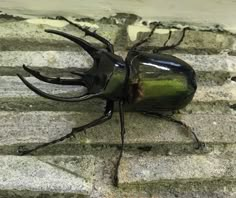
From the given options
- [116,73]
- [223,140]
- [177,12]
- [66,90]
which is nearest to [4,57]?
[66,90]

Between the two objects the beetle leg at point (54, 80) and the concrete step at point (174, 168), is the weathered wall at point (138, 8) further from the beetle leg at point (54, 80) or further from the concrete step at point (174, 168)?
the concrete step at point (174, 168)

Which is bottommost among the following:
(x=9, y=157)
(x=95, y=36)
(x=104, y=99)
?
(x=9, y=157)

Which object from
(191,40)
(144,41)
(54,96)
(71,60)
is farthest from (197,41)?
(54,96)

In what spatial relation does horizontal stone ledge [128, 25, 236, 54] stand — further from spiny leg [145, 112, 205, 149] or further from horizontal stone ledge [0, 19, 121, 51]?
spiny leg [145, 112, 205, 149]

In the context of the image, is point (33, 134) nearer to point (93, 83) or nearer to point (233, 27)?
point (93, 83)

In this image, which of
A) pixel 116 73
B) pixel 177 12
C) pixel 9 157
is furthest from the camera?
pixel 177 12
